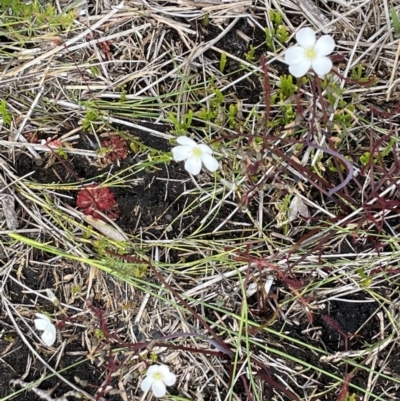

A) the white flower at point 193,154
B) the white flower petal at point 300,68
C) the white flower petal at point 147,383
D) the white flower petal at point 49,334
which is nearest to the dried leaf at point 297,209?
the white flower at point 193,154

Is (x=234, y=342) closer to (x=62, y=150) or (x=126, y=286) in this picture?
(x=126, y=286)

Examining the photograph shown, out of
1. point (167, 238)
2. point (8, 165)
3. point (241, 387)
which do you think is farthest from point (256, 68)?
point (241, 387)

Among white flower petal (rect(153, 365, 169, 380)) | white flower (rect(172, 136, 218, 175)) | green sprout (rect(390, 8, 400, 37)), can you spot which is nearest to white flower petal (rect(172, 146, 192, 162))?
white flower (rect(172, 136, 218, 175))

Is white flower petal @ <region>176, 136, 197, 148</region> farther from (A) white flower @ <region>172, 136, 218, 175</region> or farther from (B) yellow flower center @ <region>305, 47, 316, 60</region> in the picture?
(B) yellow flower center @ <region>305, 47, 316, 60</region>

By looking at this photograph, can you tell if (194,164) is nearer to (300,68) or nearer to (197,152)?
(197,152)

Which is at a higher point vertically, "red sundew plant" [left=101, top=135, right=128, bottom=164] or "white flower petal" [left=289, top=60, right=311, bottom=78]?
"white flower petal" [left=289, top=60, right=311, bottom=78]

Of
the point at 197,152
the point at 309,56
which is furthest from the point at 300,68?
the point at 197,152
